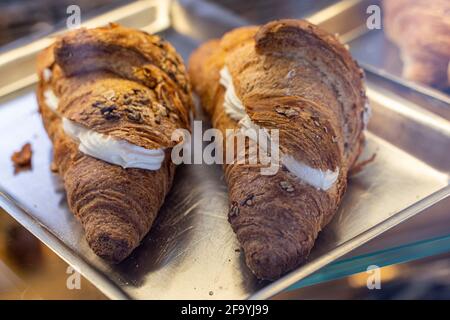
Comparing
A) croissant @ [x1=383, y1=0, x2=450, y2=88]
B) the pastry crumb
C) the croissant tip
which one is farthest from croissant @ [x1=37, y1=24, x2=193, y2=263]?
croissant @ [x1=383, y1=0, x2=450, y2=88]

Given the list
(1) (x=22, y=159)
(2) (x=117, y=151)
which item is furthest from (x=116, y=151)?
(1) (x=22, y=159)

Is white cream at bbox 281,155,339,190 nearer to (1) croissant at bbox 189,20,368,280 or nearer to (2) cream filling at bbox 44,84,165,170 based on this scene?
(1) croissant at bbox 189,20,368,280

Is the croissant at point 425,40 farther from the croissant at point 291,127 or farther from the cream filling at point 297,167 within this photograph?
the cream filling at point 297,167

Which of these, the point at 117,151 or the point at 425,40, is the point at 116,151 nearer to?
the point at 117,151

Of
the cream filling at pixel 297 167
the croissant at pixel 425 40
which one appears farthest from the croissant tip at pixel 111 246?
the croissant at pixel 425 40
